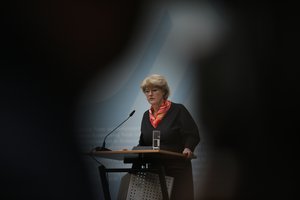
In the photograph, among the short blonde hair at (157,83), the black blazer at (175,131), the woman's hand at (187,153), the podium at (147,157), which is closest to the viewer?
the podium at (147,157)

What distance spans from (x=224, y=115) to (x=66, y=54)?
163 cm

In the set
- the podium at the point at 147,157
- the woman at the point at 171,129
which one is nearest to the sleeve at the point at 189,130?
the woman at the point at 171,129

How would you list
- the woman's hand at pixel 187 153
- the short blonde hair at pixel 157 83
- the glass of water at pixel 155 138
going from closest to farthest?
the woman's hand at pixel 187 153 < the glass of water at pixel 155 138 < the short blonde hair at pixel 157 83

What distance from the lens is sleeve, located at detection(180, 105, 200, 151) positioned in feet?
13.0

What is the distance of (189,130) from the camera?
401 centimetres

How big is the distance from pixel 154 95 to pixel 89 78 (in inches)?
33.9

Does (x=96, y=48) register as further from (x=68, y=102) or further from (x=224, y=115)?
(x=224, y=115)

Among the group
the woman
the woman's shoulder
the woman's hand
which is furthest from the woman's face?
the woman's hand

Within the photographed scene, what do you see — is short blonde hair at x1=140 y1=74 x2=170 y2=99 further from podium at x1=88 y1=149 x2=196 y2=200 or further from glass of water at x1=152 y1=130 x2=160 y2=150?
podium at x1=88 y1=149 x2=196 y2=200

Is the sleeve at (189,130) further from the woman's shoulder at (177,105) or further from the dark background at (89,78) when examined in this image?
the dark background at (89,78)

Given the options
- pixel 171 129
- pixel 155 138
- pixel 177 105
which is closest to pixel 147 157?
pixel 155 138

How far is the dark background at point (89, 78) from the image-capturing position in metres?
4.18

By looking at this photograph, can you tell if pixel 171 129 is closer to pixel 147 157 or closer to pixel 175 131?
pixel 175 131

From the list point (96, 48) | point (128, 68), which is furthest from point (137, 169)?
point (96, 48)
